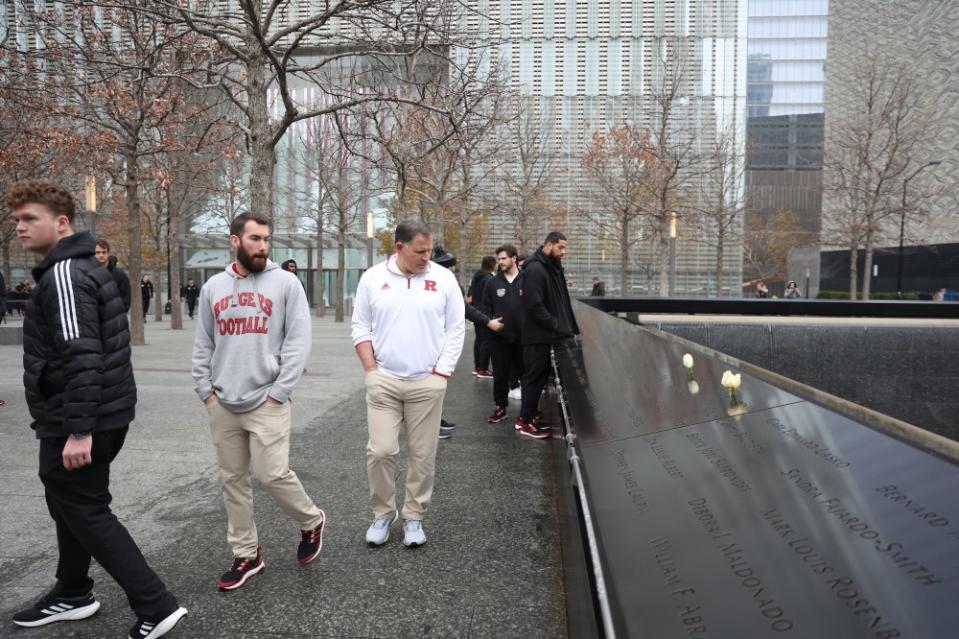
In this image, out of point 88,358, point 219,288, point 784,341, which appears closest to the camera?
point 88,358

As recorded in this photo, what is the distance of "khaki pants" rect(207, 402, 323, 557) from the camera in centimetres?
367

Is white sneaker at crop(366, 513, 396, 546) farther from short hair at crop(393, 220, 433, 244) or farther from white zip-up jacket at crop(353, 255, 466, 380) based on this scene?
short hair at crop(393, 220, 433, 244)

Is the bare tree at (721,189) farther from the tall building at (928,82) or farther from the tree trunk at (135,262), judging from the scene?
the tree trunk at (135,262)

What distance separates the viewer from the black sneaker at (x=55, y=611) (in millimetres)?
3258

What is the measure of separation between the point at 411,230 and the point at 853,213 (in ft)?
98.3

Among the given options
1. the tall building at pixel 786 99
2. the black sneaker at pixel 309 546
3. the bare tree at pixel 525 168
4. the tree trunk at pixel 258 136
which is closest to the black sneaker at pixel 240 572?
the black sneaker at pixel 309 546

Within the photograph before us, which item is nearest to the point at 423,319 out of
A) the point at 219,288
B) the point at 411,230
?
the point at 411,230

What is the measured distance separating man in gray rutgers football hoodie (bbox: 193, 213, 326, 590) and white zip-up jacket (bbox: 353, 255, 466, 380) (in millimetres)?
613

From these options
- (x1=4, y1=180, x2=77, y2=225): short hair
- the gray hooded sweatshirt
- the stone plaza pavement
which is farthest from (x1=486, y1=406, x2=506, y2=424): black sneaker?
(x1=4, y1=180, x2=77, y2=225): short hair

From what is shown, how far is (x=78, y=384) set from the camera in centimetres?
288

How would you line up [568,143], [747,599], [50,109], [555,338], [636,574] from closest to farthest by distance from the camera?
1. [747,599]
2. [636,574]
3. [555,338]
4. [50,109]
5. [568,143]

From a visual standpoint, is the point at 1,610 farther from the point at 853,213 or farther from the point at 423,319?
the point at 853,213

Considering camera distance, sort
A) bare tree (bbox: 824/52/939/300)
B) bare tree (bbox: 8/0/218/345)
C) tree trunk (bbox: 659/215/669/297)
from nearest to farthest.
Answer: bare tree (bbox: 8/0/218/345)
bare tree (bbox: 824/52/939/300)
tree trunk (bbox: 659/215/669/297)

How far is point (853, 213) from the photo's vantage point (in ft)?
96.0
